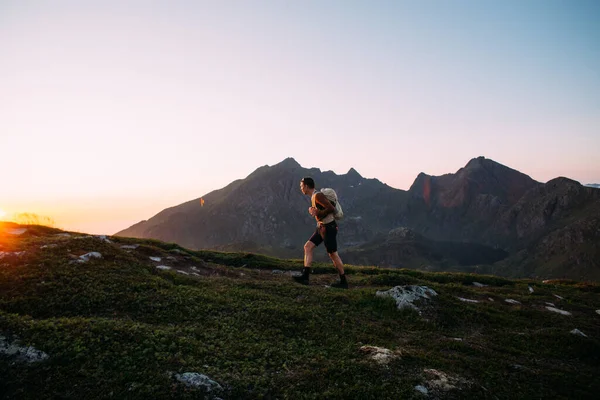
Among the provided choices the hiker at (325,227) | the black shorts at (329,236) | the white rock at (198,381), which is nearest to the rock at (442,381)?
the white rock at (198,381)

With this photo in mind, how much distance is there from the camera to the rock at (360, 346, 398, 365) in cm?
820

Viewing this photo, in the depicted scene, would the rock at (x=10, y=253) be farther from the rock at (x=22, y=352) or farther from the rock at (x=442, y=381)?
the rock at (x=442, y=381)

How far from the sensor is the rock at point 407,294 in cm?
1349

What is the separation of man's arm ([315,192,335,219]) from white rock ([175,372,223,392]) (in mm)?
10678

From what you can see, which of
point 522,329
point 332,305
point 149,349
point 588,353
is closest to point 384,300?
point 332,305

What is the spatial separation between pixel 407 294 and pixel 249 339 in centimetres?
761

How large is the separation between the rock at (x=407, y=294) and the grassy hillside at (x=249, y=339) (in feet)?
1.26

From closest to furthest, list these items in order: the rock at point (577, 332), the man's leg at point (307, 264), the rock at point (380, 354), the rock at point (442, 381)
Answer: the rock at point (442, 381), the rock at point (380, 354), the rock at point (577, 332), the man's leg at point (307, 264)

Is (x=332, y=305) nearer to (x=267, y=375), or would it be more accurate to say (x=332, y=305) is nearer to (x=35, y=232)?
(x=267, y=375)

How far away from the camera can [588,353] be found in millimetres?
10883

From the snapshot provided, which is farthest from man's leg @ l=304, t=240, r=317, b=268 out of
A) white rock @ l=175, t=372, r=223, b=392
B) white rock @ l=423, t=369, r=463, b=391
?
white rock @ l=175, t=372, r=223, b=392

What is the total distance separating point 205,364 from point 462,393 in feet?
18.0

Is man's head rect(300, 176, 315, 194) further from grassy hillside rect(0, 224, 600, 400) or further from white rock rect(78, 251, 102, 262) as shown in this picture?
white rock rect(78, 251, 102, 262)

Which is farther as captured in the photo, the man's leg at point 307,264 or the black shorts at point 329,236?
the man's leg at point 307,264
